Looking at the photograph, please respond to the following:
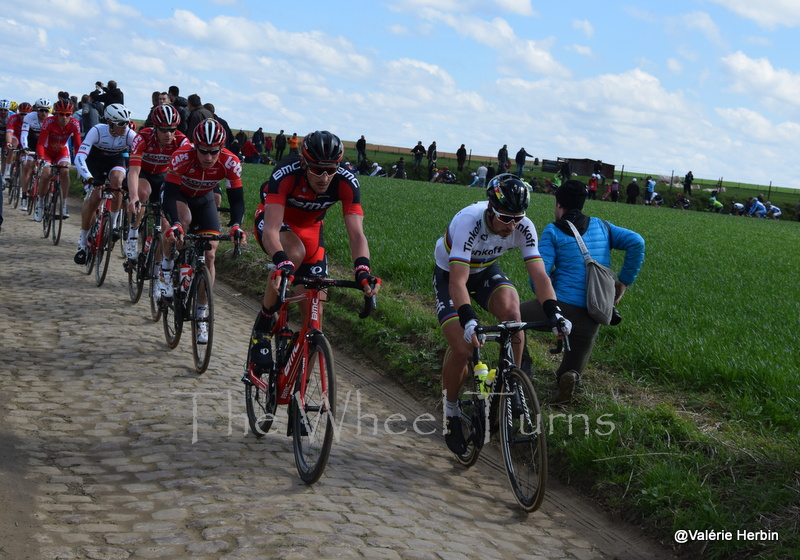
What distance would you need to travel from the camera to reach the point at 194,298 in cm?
910

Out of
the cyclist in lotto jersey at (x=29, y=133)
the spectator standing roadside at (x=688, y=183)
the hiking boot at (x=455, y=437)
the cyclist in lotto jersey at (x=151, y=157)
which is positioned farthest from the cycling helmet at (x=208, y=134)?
the spectator standing roadside at (x=688, y=183)

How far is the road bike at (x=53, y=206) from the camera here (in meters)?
15.7

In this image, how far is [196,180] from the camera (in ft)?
31.7

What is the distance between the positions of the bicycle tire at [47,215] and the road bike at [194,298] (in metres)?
7.48

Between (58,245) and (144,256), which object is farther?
(58,245)

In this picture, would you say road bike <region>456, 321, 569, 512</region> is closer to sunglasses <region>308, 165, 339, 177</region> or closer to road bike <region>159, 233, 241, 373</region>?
sunglasses <region>308, 165, 339, 177</region>

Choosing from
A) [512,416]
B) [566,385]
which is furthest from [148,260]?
[512,416]

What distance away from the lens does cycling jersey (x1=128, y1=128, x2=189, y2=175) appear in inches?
451

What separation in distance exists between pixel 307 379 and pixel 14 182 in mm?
18017

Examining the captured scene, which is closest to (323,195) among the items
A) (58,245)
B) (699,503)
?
(699,503)

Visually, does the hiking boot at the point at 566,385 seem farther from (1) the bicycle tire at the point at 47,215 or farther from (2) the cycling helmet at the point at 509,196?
(1) the bicycle tire at the point at 47,215

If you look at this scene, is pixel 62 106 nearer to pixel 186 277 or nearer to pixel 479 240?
pixel 186 277

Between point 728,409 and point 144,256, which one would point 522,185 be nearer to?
point 728,409

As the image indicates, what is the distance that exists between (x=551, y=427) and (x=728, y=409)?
160 cm
